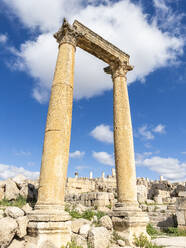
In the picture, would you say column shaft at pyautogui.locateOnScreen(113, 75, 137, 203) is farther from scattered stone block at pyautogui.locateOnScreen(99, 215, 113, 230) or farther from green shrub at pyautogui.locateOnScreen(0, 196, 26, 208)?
green shrub at pyautogui.locateOnScreen(0, 196, 26, 208)

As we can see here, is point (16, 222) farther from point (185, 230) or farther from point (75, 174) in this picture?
point (75, 174)

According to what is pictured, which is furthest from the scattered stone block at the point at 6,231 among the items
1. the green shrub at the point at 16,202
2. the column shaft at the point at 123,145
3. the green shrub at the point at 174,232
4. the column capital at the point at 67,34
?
the green shrub at the point at 174,232

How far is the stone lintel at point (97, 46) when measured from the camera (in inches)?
393

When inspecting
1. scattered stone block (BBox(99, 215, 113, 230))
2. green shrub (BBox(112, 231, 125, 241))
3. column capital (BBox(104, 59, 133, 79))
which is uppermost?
column capital (BBox(104, 59, 133, 79))

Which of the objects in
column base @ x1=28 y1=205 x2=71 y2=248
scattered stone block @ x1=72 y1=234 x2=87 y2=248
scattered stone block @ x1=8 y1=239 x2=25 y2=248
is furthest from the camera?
scattered stone block @ x1=72 y1=234 x2=87 y2=248

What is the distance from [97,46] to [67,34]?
6.58 feet

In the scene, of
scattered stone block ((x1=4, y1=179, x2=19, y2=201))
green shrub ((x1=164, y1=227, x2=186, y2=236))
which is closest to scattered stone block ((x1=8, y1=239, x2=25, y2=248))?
scattered stone block ((x1=4, y1=179, x2=19, y2=201))

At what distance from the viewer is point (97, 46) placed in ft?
34.9

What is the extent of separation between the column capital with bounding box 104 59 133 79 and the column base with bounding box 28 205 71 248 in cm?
769

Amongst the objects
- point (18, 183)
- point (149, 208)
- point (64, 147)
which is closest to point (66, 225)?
point (64, 147)

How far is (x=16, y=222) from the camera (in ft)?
18.7

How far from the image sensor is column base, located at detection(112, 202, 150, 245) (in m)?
7.78

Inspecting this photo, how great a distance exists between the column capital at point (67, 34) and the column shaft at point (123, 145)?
10.6 feet

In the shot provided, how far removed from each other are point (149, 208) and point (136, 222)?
1031cm
